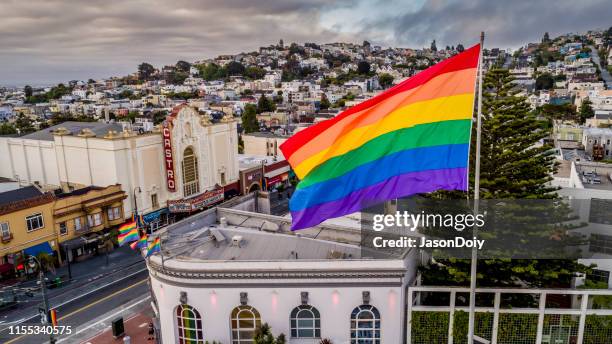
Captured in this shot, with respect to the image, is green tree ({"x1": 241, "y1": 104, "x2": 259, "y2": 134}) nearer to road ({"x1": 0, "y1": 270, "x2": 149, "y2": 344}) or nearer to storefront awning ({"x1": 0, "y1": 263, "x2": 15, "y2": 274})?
road ({"x1": 0, "y1": 270, "x2": 149, "y2": 344})

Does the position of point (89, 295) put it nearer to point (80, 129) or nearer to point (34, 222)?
point (34, 222)

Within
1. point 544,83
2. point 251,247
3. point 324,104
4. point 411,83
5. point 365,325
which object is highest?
point 411,83

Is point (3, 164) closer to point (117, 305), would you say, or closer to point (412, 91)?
point (117, 305)

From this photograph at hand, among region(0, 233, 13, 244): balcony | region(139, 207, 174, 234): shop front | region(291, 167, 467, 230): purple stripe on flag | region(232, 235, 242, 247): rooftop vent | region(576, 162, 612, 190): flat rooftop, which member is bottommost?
region(139, 207, 174, 234): shop front

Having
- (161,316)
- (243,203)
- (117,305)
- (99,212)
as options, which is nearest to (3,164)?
(99,212)

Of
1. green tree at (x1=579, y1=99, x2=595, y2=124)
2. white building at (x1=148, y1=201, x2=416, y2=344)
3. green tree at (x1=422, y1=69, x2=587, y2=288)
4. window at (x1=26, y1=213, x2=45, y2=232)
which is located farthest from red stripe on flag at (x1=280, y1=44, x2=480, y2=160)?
green tree at (x1=579, y1=99, x2=595, y2=124)

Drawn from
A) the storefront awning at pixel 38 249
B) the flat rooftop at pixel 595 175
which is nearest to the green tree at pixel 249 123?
the storefront awning at pixel 38 249

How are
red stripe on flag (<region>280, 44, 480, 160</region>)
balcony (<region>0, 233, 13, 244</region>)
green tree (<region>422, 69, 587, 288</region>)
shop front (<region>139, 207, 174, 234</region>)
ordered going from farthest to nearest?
1. shop front (<region>139, 207, 174, 234</region>)
2. balcony (<region>0, 233, 13, 244</region>)
3. green tree (<region>422, 69, 587, 288</region>)
4. red stripe on flag (<region>280, 44, 480, 160</region>)

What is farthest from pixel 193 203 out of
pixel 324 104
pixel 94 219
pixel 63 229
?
pixel 324 104
